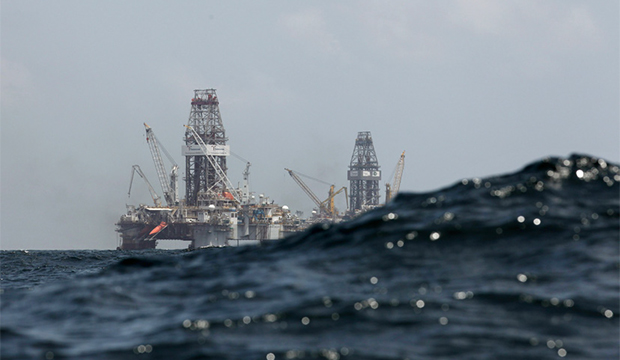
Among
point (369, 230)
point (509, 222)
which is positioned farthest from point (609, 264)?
point (369, 230)

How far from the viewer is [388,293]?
17.5 m

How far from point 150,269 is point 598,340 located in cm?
1480

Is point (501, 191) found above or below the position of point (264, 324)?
above

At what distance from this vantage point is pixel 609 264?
18875mm

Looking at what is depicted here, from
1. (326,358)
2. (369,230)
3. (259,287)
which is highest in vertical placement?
(369,230)

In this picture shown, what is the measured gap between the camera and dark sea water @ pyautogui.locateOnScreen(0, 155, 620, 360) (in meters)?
14.6

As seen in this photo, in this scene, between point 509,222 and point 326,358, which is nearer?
point 326,358

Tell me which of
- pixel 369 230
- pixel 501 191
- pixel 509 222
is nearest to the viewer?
pixel 509 222

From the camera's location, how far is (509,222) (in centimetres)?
2197

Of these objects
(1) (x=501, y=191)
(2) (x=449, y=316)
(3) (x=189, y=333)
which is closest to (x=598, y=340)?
(2) (x=449, y=316)

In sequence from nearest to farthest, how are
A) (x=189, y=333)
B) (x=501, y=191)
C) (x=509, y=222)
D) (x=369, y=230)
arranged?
1. (x=189, y=333)
2. (x=509, y=222)
3. (x=369, y=230)
4. (x=501, y=191)

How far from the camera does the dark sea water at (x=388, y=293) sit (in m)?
14.6

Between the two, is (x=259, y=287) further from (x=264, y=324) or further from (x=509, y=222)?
(x=509, y=222)

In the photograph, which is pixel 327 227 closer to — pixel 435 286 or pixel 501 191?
pixel 501 191
